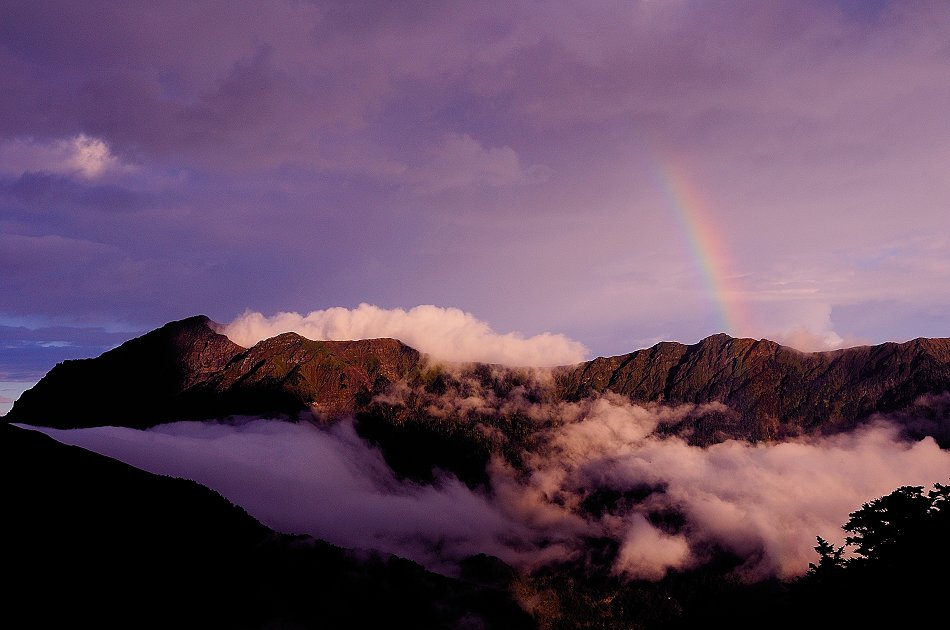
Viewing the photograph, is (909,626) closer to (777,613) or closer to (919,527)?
(919,527)

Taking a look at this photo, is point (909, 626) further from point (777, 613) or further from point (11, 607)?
point (11, 607)

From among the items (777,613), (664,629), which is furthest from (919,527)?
(664,629)

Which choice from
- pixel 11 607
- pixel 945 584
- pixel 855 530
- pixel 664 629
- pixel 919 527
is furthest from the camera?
pixel 11 607

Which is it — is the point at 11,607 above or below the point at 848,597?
below

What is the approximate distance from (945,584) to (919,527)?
4.27 meters

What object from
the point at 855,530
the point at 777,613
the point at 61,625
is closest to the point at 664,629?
the point at 777,613

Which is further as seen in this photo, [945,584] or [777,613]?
[777,613]

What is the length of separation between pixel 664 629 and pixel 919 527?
40570 mm

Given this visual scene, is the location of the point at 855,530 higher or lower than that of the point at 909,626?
higher

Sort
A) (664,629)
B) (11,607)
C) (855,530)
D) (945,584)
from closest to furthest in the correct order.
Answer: (945,584), (855,530), (664,629), (11,607)

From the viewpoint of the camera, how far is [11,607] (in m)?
194

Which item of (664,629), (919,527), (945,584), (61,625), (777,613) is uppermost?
(919,527)

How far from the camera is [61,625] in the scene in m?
198

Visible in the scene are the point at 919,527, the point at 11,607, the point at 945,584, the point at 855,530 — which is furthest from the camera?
the point at 11,607
